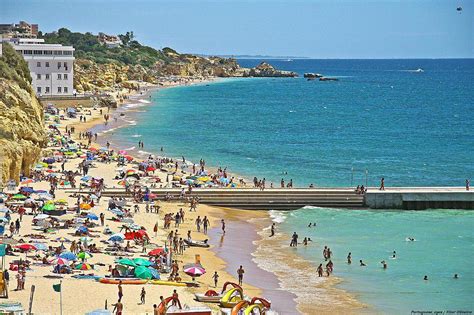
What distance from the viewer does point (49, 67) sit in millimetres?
98375

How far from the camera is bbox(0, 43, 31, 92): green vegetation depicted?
177 ft

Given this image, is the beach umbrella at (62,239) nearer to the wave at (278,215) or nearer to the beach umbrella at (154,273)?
the beach umbrella at (154,273)

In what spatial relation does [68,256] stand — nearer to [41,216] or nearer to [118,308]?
[118,308]

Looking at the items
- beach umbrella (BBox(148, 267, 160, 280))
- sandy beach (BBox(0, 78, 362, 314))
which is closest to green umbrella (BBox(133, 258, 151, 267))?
beach umbrella (BBox(148, 267, 160, 280))

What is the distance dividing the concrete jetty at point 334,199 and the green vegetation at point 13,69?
10.3 m

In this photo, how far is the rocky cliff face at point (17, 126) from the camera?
151ft

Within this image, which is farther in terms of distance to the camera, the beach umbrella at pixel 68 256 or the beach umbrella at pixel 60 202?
the beach umbrella at pixel 60 202

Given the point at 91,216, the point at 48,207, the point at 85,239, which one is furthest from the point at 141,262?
the point at 48,207

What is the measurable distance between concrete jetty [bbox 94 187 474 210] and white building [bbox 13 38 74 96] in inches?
1980

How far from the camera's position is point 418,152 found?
76.2 metres

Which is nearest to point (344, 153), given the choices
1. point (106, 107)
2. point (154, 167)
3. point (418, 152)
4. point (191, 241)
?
point (418, 152)

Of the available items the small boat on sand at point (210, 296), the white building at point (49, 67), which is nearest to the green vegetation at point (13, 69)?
the small boat on sand at point (210, 296)

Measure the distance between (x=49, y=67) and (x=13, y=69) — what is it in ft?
138

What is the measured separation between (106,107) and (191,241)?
69764mm
